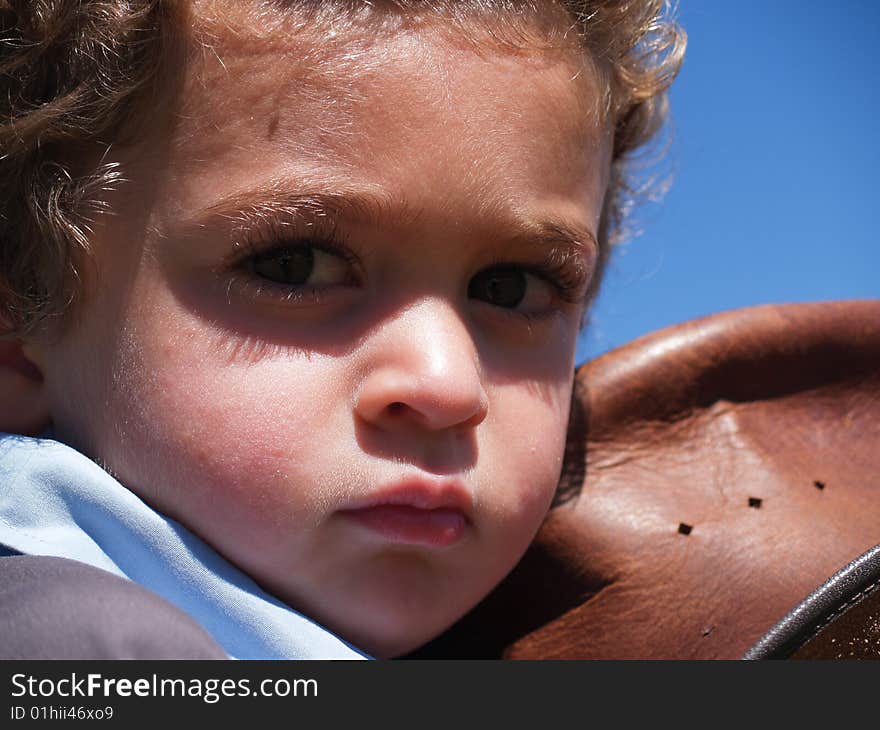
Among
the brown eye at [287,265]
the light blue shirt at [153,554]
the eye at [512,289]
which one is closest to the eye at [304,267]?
the brown eye at [287,265]

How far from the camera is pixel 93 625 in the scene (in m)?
0.61

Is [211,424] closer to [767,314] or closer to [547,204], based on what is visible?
[547,204]

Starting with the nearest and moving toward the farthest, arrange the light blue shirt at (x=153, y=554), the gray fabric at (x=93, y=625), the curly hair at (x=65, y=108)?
the gray fabric at (x=93, y=625) → the light blue shirt at (x=153, y=554) → the curly hair at (x=65, y=108)

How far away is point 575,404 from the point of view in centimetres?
148

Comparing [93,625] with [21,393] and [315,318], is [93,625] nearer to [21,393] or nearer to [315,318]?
[315,318]

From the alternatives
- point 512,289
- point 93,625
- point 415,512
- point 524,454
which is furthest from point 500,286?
point 93,625

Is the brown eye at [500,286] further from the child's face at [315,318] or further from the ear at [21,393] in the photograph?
the ear at [21,393]

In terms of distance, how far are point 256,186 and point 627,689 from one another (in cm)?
61

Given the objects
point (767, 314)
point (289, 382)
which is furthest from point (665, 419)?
point (289, 382)

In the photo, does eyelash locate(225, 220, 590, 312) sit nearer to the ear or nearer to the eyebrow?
the eyebrow

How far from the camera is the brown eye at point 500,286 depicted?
1105mm

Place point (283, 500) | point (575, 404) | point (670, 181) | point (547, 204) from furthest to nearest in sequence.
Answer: point (670, 181), point (575, 404), point (547, 204), point (283, 500)

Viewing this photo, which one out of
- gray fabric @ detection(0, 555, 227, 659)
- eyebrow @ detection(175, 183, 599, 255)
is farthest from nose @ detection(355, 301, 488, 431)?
gray fabric @ detection(0, 555, 227, 659)

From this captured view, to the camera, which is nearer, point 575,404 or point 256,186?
point 256,186
